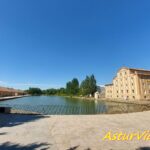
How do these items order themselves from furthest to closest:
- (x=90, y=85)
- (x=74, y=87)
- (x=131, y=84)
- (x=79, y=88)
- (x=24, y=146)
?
(x=74, y=87), (x=79, y=88), (x=90, y=85), (x=131, y=84), (x=24, y=146)

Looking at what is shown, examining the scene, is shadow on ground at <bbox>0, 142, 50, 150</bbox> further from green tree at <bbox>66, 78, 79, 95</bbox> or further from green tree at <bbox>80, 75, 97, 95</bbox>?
green tree at <bbox>66, 78, 79, 95</bbox>

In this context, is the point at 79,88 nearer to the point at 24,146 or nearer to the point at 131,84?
the point at 131,84

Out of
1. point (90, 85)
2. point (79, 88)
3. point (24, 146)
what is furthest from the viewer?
point (79, 88)

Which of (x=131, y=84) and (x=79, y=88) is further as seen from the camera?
(x=79, y=88)

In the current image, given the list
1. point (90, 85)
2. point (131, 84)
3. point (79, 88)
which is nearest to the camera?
point (131, 84)

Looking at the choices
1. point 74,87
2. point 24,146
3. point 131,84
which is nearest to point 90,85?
point 74,87

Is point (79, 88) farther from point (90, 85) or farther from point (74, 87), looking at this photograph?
point (90, 85)

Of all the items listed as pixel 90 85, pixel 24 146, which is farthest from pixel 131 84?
pixel 24 146

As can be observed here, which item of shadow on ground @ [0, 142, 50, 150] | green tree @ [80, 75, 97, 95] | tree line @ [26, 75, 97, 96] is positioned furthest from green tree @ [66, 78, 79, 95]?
shadow on ground @ [0, 142, 50, 150]

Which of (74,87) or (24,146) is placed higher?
(74,87)

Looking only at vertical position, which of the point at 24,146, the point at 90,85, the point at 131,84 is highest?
the point at 90,85

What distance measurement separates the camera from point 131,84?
42.2 metres

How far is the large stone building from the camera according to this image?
40.0 m

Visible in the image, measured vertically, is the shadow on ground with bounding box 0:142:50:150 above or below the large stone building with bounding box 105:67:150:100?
below
